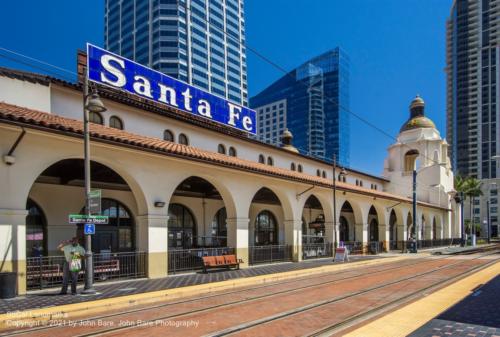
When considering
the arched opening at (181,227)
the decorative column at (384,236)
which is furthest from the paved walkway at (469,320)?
the decorative column at (384,236)

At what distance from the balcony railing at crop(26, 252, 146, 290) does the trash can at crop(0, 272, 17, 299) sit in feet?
4.70

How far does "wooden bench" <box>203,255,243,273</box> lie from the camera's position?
18.4m

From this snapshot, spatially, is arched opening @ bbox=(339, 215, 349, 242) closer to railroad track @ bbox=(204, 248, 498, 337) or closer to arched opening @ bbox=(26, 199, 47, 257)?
railroad track @ bbox=(204, 248, 498, 337)

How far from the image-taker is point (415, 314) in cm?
966

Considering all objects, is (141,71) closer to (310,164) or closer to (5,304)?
(5,304)

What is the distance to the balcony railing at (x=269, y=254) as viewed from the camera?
72.6ft

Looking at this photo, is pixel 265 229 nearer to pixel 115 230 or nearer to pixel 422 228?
pixel 115 230

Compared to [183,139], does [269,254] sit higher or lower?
lower

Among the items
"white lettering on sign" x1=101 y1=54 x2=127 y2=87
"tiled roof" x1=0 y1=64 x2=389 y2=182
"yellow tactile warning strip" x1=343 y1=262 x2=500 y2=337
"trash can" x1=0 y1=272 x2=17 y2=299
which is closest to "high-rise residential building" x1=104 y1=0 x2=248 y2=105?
"tiled roof" x1=0 y1=64 x2=389 y2=182

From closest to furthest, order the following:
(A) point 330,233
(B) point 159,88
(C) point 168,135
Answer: (C) point 168,135 → (B) point 159,88 → (A) point 330,233

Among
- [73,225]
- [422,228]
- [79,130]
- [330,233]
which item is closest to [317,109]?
[422,228]

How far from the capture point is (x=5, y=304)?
10.8 meters

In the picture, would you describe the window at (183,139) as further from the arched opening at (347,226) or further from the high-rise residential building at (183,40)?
the high-rise residential building at (183,40)

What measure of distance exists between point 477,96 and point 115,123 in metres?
153
